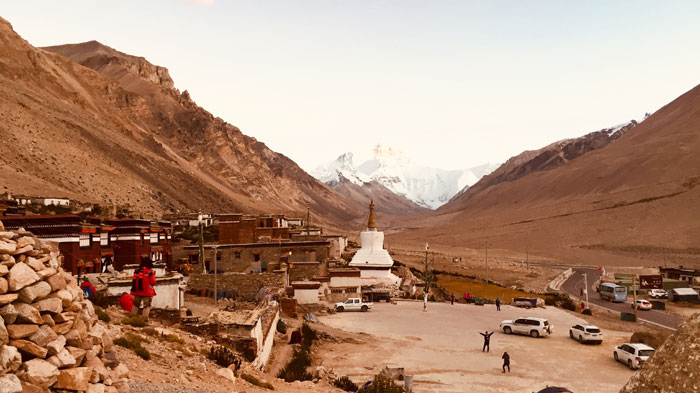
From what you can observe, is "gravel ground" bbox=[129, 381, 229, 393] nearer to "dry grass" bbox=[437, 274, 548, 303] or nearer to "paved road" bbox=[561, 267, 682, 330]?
"paved road" bbox=[561, 267, 682, 330]

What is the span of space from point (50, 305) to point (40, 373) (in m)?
0.83

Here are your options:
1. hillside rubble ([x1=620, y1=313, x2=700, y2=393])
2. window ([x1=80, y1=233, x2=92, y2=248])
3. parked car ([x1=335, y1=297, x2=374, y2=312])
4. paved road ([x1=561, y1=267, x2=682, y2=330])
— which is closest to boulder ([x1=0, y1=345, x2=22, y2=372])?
hillside rubble ([x1=620, y1=313, x2=700, y2=393])

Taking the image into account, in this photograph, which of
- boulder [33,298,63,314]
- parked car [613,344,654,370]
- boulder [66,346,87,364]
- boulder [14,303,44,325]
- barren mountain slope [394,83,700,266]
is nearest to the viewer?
boulder [14,303,44,325]

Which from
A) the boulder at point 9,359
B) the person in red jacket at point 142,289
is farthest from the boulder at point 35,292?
the person in red jacket at point 142,289

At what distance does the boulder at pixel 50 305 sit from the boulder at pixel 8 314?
1.01ft

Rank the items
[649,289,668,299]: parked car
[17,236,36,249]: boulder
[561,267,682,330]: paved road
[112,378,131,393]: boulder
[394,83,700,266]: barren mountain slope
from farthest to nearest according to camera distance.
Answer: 1. [394,83,700,266]: barren mountain slope
2. [649,289,668,299]: parked car
3. [561,267,682,330]: paved road
4. [112,378,131,393]: boulder
5. [17,236,36,249]: boulder

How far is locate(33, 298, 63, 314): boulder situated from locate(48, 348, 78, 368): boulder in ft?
1.65

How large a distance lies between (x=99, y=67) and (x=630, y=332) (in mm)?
173418

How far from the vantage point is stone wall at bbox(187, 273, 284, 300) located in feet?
102

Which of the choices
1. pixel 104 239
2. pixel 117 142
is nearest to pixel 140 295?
pixel 104 239

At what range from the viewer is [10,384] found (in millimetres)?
5668

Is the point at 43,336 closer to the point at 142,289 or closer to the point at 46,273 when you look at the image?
the point at 46,273

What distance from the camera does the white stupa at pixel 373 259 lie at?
4188cm

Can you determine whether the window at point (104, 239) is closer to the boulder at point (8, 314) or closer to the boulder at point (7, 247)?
the boulder at point (7, 247)
